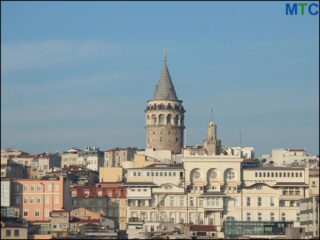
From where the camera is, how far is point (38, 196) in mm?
125688

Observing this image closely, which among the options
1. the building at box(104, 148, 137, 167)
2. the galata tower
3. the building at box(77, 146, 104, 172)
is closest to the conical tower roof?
the galata tower

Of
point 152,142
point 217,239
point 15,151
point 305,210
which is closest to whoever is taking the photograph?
point 217,239

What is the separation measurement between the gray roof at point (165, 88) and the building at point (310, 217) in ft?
149

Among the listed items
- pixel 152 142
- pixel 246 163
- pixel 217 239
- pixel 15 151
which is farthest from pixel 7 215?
pixel 15 151

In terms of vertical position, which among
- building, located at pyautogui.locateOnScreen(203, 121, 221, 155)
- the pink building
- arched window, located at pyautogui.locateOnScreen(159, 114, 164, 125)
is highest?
arched window, located at pyautogui.locateOnScreen(159, 114, 164, 125)

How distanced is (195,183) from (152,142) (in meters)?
25.9

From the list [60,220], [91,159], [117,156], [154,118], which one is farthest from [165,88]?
[60,220]

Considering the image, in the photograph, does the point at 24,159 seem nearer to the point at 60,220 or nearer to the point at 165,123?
the point at 165,123

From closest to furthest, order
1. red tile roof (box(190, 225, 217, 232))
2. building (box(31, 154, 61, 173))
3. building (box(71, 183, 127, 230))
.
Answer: red tile roof (box(190, 225, 217, 232)) → building (box(71, 183, 127, 230)) → building (box(31, 154, 61, 173))

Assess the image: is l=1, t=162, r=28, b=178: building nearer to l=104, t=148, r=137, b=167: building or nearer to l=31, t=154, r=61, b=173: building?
l=31, t=154, r=61, b=173: building

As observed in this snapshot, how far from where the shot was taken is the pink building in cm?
12521

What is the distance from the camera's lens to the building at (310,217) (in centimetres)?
10562

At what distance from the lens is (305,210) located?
113125 millimetres

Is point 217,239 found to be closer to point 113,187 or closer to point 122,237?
point 122,237
